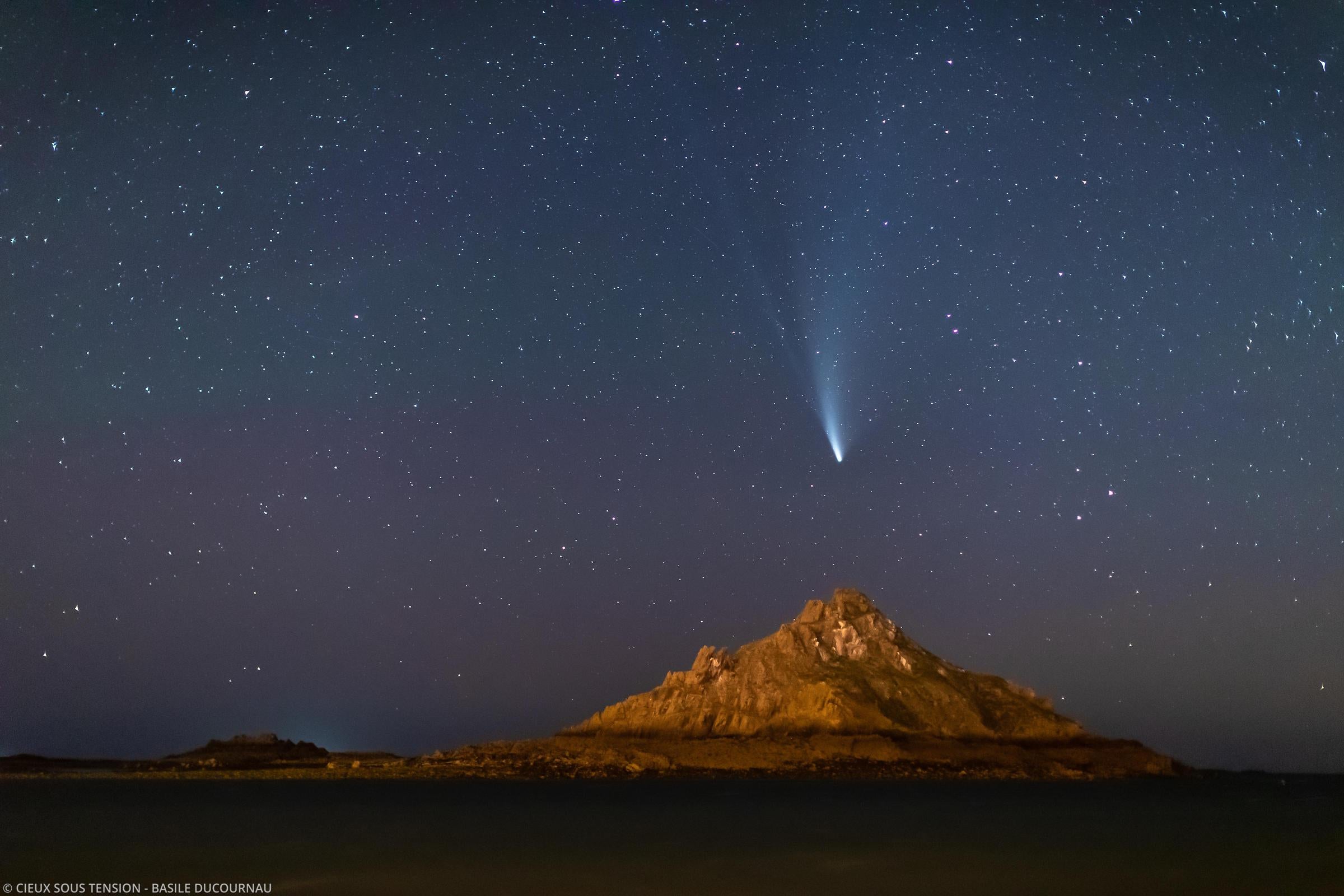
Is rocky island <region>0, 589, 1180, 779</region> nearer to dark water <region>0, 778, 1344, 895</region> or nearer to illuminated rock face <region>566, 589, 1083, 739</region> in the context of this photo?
illuminated rock face <region>566, 589, 1083, 739</region>

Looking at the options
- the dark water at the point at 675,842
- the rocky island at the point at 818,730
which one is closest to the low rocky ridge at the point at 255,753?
the rocky island at the point at 818,730

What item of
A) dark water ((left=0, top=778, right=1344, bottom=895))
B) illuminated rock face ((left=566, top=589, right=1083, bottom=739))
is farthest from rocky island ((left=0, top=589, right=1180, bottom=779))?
dark water ((left=0, top=778, right=1344, bottom=895))

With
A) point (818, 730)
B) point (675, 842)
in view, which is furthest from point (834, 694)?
point (675, 842)

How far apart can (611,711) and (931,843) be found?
94187mm

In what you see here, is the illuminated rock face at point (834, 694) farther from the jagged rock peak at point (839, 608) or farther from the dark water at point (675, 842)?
the dark water at point (675, 842)

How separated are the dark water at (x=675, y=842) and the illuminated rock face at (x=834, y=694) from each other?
117ft

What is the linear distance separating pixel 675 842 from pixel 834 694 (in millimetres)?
78792

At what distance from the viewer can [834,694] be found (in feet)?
A: 414

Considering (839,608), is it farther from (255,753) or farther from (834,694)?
(255,753)

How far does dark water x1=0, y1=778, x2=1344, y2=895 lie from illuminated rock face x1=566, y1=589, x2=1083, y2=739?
117 feet

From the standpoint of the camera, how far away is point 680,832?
5484 centimetres

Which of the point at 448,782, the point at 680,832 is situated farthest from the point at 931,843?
the point at 448,782

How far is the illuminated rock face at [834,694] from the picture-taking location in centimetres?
12662

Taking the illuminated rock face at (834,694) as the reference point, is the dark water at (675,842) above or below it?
below
